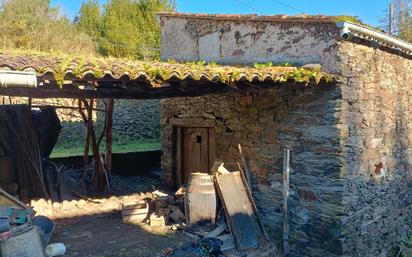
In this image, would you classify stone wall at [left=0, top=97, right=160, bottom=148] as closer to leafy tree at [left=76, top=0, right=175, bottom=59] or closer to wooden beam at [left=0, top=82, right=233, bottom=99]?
leafy tree at [left=76, top=0, right=175, bottom=59]

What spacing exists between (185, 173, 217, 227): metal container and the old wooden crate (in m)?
1.12

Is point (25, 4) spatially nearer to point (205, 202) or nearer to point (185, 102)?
point (185, 102)

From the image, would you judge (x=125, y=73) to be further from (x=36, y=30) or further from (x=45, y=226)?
(x=36, y=30)

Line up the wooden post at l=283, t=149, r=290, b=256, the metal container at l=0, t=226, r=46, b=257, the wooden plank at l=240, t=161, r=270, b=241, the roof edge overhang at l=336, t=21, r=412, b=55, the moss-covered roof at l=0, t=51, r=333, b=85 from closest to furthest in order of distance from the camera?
1. the moss-covered roof at l=0, t=51, r=333, b=85
2. the metal container at l=0, t=226, r=46, b=257
3. the roof edge overhang at l=336, t=21, r=412, b=55
4. the wooden post at l=283, t=149, r=290, b=256
5. the wooden plank at l=240, t=161, r=270, b=241

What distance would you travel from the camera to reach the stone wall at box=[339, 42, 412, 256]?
5.36 meters

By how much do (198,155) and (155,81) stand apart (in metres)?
3.94

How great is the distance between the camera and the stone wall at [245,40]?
5.57 m

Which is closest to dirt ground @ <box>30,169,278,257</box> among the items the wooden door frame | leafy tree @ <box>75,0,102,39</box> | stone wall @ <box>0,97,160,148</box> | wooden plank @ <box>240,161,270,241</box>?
wooden plank @ <box>240,161,270,241</box>

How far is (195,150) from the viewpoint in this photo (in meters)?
8.27

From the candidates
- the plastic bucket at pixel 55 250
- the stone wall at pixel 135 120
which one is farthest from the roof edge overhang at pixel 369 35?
the stone wall at pixel 135 120

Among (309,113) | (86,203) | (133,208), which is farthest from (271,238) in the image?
(86,203)

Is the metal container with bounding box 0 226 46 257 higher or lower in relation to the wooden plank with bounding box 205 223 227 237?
higher

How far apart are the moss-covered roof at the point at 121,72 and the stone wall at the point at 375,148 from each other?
27.1 inches

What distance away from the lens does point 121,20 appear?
2373cm
